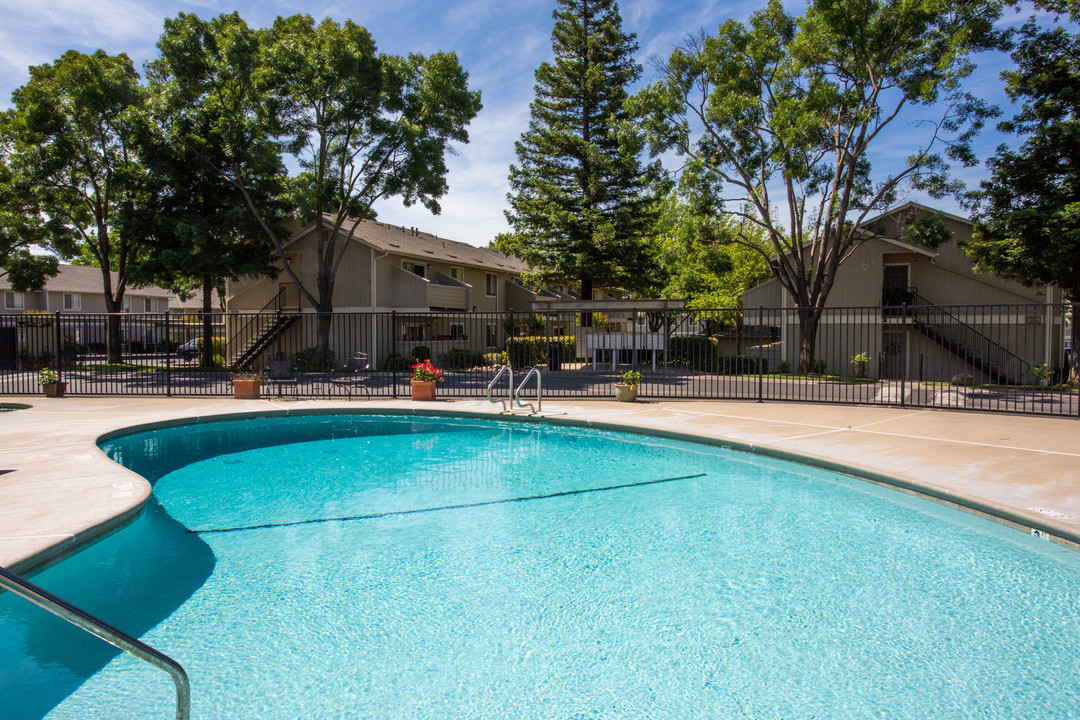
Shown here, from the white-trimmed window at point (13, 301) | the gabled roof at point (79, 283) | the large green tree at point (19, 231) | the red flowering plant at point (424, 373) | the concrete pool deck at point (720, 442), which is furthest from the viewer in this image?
the gabled roof at point (79, 283)

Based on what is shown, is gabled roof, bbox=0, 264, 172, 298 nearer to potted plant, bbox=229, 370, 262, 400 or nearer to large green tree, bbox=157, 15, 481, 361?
large green tree, bbox=157, 15, 481, 361

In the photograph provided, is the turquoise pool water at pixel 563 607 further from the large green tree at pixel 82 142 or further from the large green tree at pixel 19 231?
the large green tree at pixel 19 231

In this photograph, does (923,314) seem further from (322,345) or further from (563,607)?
(563,607)

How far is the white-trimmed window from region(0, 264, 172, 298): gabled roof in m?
0.68

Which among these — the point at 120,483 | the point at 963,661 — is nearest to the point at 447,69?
the point at 120,483

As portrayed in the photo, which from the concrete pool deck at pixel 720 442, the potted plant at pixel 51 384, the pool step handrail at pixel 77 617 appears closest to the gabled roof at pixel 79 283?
the potted plant at pixel 51 384

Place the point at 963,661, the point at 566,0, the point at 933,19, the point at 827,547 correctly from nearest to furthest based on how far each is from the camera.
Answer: the point at 963,661 → the point at 827,547 → the point at 933,19 → the point at 566,0

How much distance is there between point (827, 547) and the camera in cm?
510

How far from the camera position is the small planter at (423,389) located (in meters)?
13.6

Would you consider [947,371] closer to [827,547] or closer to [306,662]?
[827,547]

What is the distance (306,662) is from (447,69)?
2231 cm

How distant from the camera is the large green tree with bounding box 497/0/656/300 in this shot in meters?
25.3

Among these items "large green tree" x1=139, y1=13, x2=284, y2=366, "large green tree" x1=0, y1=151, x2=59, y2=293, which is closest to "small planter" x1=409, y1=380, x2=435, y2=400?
"large green tree" x1=139, y1=13, x2=284, y2=366

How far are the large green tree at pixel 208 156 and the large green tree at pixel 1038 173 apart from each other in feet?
83.2
